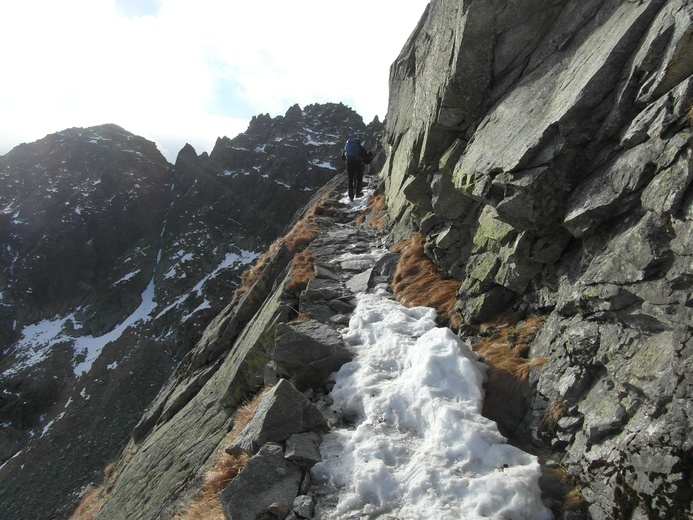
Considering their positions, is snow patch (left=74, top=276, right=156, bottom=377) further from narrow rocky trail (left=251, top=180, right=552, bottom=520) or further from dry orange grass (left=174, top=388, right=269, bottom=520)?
narrow rocky trail (left=251, top=180, right=552, bottom=520)

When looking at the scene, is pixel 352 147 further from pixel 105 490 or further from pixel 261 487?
pixel 105 490

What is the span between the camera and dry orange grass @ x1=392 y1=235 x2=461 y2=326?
10250mm

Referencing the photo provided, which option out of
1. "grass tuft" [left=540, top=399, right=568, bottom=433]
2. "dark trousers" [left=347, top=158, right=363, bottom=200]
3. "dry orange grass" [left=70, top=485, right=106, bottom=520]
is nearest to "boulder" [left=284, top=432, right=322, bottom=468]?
"grass tuft" [left=540, top=399, right=568, bottom=433]

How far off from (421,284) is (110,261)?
106080mm

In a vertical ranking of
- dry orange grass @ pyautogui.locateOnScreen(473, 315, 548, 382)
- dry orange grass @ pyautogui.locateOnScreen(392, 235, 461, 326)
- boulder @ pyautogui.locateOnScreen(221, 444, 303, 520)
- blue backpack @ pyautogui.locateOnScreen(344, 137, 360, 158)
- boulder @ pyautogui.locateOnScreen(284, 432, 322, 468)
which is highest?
blue backpack @ pyautogui.locateOnScreen(344, 137, 360, 158)

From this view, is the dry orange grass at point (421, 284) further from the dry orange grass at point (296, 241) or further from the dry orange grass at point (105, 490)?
the dry orange grass at point (105, 490)

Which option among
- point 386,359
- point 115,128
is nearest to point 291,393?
point 386,359

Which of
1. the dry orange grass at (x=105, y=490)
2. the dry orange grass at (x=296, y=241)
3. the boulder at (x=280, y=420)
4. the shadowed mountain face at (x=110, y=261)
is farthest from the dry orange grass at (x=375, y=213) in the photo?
the shadowed mountain face at (x=110, y=261)

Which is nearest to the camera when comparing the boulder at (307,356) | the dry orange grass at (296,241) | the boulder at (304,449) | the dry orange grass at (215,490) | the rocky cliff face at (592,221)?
the rocky cliff face at (592,221)

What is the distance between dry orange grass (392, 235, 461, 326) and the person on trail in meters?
12.9

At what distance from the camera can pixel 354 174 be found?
27.3 metres

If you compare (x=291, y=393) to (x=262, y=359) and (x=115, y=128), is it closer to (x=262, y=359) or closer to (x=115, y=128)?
(x=262, y=359)

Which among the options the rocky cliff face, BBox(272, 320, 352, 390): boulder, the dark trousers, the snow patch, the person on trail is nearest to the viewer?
the rocky cliff face

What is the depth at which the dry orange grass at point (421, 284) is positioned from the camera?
1025cm
